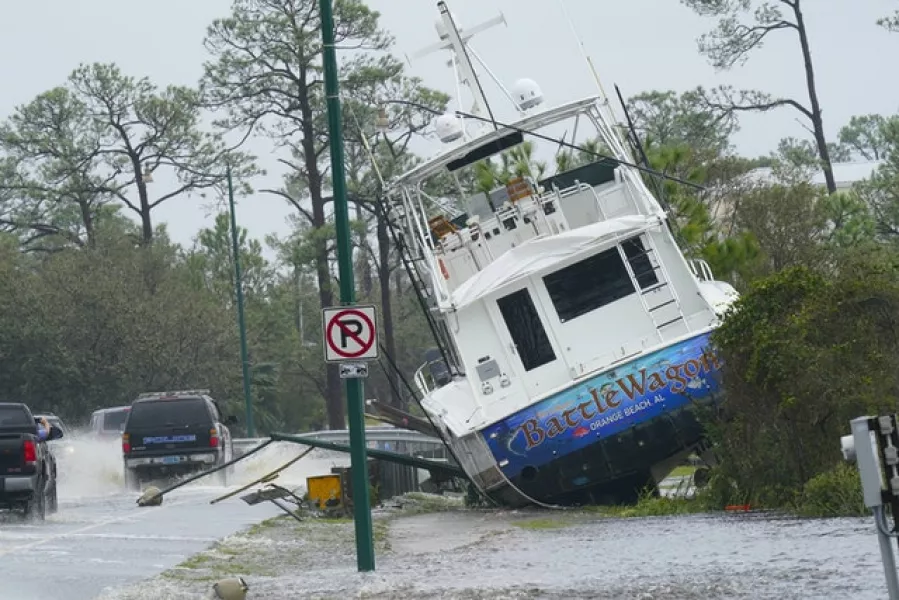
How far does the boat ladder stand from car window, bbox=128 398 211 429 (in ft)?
38.7

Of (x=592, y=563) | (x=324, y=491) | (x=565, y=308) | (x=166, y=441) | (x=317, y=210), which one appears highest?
(x=317, y=210)

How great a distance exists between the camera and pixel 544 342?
2536 cm

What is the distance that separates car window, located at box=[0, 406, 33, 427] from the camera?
26094 mm

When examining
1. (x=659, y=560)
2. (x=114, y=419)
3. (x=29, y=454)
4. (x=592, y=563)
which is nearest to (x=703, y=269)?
(x=29, y=454)

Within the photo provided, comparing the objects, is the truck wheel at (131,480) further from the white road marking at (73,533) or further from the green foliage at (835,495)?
the green foliage at (835,495)

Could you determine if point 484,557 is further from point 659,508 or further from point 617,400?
point 617,400

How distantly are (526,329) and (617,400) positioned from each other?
2.00 metres

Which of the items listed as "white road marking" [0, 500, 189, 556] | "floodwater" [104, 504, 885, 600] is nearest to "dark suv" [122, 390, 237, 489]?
"white road marking" [0, 500, 189, 556]

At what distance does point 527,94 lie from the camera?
88.4ft

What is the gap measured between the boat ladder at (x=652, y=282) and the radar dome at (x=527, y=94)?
9.41 feet

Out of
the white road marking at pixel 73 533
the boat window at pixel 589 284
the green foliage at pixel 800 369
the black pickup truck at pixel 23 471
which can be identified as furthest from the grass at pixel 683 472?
the black pickup truck at pixel 23 471

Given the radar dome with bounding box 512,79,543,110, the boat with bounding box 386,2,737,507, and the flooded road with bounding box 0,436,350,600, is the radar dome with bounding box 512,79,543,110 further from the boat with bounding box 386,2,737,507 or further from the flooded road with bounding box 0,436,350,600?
the flooded road with bounding box 0,436,350,600

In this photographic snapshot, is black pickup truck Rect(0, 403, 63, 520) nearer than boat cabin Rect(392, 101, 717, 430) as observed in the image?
Yes

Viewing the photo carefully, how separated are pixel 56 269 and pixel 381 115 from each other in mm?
35922
